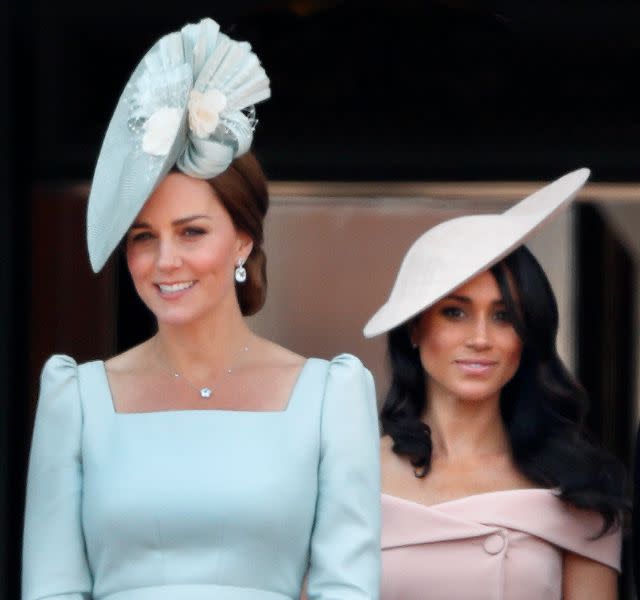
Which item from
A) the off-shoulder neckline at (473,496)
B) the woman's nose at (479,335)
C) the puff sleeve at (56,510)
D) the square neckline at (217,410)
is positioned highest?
the woman's nose at (479,335)

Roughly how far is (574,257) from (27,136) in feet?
5.26

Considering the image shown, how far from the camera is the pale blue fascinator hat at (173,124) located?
13.6ft

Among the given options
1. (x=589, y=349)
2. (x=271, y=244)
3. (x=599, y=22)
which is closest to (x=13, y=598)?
(x=271, y=244)

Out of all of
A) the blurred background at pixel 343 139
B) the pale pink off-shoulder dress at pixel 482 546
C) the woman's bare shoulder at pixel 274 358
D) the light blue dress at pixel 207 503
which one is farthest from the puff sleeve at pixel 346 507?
the blurred background at pixel 343 139

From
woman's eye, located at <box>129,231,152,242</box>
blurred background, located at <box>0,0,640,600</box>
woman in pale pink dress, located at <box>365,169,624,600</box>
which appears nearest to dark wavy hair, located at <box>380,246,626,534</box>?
woman in pale pink dress, located at <box>365,169,624,600</box>

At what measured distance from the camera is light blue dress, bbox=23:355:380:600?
408cm

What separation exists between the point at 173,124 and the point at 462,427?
1.25m

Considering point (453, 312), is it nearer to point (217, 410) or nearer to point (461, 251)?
point (461, 251)

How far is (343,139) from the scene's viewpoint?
6684mm

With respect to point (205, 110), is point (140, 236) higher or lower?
lower

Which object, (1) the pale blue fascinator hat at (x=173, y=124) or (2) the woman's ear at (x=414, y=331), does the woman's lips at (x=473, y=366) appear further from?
(1) the pale blue fascinator hat at (x=173, y=124)

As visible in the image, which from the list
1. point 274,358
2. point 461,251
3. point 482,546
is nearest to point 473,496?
point 482,546

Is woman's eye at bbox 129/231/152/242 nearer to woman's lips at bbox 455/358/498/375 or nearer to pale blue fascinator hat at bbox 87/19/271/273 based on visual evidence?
pale blue fascinator hat at bbox 87/19/271/273

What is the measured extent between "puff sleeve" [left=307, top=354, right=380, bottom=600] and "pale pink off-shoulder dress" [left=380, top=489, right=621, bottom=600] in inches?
31.9
